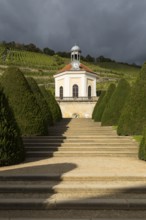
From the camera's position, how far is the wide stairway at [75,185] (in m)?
5.92

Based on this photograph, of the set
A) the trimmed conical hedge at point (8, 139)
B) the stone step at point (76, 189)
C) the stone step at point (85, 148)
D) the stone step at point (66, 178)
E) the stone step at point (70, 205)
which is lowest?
the stone step at point (70, 205)

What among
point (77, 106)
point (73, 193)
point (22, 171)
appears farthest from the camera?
point (77, 106)

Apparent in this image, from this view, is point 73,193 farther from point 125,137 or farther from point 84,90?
point 84,90

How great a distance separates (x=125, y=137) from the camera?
13094 millimetres

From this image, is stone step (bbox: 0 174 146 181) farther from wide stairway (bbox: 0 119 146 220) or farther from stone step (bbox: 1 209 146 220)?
stone step (bbox: 1 209 146 220)

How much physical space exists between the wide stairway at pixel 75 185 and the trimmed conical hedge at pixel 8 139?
378 millimetres

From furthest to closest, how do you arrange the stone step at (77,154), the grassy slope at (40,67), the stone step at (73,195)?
the grassy slope at (40,67) → the stone step at (77,154) → the stone step at (73,195)

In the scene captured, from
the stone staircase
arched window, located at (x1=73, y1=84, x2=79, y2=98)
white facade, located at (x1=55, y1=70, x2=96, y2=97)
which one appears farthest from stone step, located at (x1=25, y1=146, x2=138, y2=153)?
arched window, located at (x1=73, y1=84, x2=79, y2=98)

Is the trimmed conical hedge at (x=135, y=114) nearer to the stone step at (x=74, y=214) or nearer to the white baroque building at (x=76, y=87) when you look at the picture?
the stone step at (x=74, y=214)

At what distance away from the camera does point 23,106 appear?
41.8 ft

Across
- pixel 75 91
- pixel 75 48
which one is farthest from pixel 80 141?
pixel 75 48

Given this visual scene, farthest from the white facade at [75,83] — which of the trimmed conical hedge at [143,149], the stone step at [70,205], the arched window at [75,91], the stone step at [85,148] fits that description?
the stone step at [70,205]

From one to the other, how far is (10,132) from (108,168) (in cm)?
332

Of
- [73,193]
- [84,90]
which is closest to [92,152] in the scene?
[73,193]
